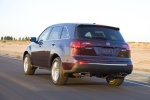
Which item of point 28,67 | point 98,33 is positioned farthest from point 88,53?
point 28,67

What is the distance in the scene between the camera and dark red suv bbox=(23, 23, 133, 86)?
959 cm

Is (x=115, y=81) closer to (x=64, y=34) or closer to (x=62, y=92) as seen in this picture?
(x=64, y=34)

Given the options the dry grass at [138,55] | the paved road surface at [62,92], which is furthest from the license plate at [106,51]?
the dry grass at [138,55]

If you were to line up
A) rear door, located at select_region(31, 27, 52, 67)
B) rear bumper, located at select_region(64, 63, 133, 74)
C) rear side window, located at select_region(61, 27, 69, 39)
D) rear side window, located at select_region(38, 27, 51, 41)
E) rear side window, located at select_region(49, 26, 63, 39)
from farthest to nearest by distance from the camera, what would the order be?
rear side window, located at select_region(38, 27, 51, 41) < rear door, located at select_region(31, 27, 52, 67) < rear side window, located at select_region(49, 26, 63, 39) < rear side window, located at select_region(61, 27, 69, 39) < rear bumper, located at select_region(64, 63, 133, 74)

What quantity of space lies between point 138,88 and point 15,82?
3.48 metres

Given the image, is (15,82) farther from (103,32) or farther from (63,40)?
(103,32)

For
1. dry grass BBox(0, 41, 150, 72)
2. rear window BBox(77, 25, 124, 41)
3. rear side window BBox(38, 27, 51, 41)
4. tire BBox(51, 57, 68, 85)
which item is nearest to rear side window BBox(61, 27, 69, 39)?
rear window BBox(77, 25, 124, 41)

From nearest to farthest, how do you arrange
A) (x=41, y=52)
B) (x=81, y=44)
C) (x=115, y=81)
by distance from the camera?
(x=81, y=44) < (x=115, y=81) < (x=41, y=52)

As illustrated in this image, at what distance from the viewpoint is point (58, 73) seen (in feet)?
33.4

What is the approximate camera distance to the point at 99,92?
9133 mm

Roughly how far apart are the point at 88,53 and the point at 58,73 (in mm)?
1126

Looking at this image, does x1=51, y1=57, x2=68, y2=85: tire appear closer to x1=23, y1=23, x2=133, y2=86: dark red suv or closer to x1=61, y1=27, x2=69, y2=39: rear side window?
x1=23, y1=23, x2=133, y2=86: dark red suv

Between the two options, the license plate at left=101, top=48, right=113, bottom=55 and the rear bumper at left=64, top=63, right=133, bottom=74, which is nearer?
the rear bumper at left=64, top=63, right=133, bottom=74

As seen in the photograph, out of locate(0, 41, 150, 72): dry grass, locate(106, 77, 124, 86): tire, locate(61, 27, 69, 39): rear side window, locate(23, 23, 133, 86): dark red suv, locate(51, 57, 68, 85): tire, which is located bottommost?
locate(0, 41, 150, 72): dry grass
